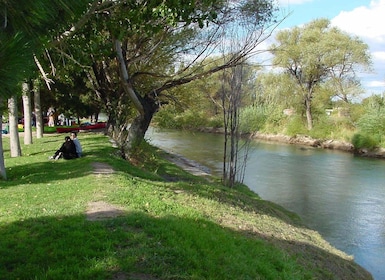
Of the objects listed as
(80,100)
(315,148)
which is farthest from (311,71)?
(80,100)

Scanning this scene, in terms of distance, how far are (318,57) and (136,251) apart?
41.3m

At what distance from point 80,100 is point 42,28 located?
2833 cm

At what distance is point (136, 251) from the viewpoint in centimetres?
528

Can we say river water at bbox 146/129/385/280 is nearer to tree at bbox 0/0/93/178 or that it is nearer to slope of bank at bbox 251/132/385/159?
slope of bank at bbox 251/132/385/159

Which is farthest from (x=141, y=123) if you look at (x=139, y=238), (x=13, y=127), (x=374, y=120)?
(x=374, y=120)

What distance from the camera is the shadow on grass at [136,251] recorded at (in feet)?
15.6

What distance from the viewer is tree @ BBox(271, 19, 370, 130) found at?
41.9 m

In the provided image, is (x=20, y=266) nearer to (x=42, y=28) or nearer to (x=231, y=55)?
(x=42, y=28)

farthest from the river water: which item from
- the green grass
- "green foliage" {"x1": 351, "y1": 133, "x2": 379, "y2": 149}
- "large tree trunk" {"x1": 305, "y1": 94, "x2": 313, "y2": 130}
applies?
"large tree trunk" {"x1": 305, "y1": 94, "x2": 313, "y2": 130}

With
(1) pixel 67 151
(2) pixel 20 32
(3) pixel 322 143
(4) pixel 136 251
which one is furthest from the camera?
(3) pixel 322 143

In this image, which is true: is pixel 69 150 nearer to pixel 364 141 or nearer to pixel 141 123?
pixel 141 123

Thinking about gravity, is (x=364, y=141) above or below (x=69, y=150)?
below

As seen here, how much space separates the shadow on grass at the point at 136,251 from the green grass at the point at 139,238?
13 mm

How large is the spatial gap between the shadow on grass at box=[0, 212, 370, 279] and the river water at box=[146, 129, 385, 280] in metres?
5.69
